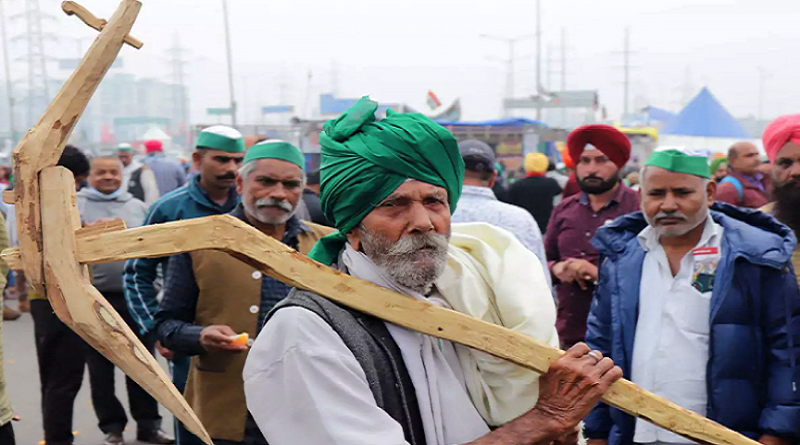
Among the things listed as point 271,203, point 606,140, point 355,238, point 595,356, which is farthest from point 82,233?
point 606,140

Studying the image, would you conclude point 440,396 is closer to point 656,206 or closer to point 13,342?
point 656,206

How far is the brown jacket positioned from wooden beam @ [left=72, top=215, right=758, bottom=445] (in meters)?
1.89

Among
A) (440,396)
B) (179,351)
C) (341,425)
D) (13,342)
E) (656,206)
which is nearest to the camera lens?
(341,425)

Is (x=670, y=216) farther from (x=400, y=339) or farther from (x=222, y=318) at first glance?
(x=222, y=318)

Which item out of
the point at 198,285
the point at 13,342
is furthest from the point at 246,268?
the point at 13,342

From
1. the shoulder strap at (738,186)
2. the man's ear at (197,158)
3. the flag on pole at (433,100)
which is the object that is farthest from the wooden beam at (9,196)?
the flag on pole at (433,100)

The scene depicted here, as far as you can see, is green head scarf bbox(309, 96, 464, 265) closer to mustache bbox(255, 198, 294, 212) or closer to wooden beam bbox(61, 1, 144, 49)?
wooden beam bbox(61, 1, 144, 49)

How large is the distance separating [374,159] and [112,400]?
15.3 ft

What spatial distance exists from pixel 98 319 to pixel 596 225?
4.04 meters

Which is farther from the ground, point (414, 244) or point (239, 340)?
point (414, 244)

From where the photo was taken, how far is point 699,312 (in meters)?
2.96

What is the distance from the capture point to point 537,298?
6.45 ft

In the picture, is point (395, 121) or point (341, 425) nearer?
point (341, 425)

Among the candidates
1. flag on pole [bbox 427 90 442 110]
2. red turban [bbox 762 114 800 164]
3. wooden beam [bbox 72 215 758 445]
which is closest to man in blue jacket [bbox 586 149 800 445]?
red turban [bbox 762 114 800 164]
